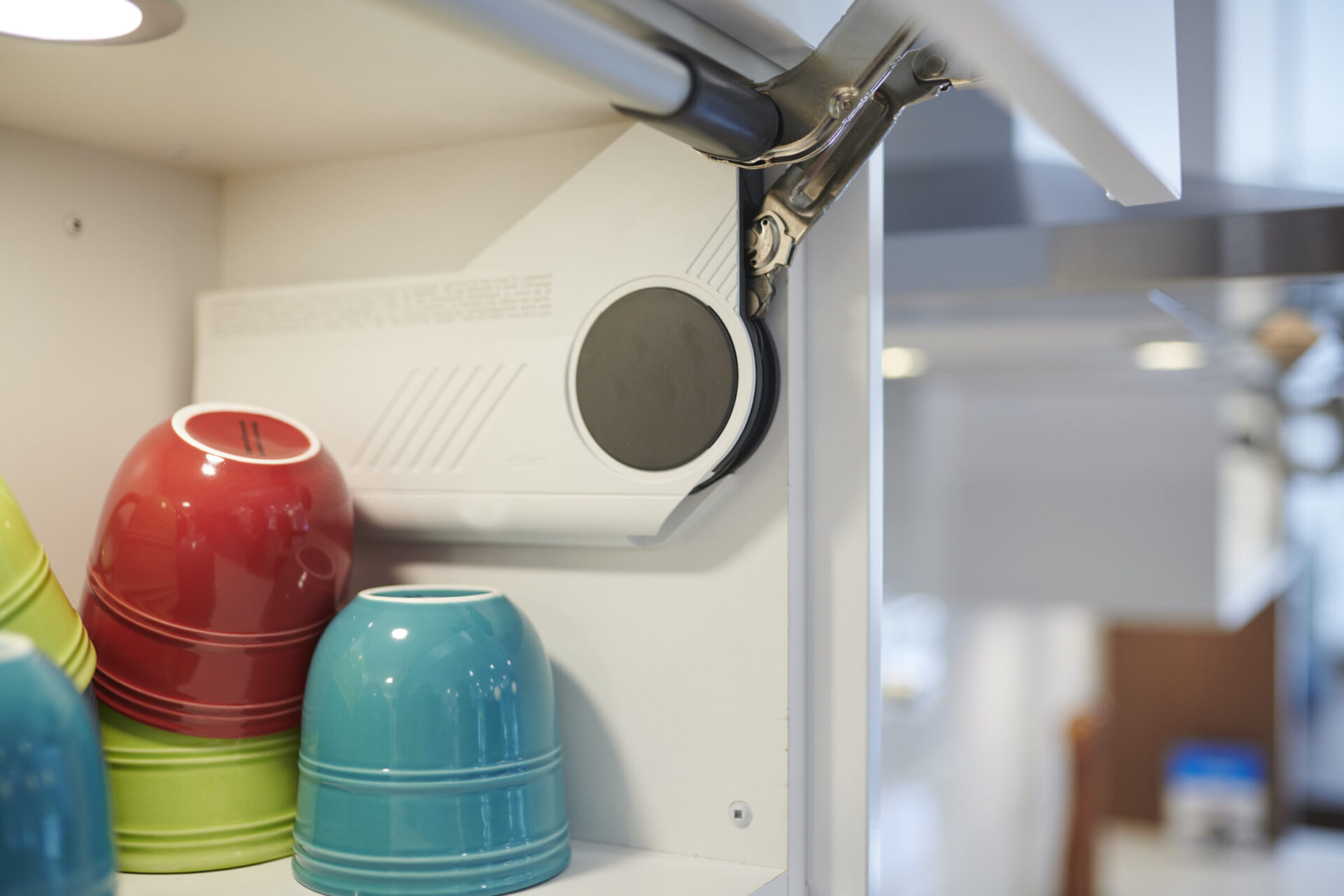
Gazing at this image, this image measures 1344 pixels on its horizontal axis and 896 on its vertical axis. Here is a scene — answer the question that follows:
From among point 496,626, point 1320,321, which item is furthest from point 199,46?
point 1320,321

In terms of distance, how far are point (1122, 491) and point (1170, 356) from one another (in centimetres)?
101

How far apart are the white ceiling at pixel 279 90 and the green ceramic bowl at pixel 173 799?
12.1 inches

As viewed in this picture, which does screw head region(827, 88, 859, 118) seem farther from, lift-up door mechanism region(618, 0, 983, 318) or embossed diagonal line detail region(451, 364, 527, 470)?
embossed diagonal line detail region(451, 364, 527, 470)

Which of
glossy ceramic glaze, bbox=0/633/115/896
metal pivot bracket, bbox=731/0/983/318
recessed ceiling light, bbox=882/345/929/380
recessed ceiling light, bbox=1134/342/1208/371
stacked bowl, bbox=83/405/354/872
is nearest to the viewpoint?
glossy ceramic glaze, bbox=0/633/115/896

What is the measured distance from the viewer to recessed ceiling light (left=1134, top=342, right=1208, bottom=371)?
1.40 m

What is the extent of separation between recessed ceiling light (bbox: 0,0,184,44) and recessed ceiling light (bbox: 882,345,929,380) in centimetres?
119

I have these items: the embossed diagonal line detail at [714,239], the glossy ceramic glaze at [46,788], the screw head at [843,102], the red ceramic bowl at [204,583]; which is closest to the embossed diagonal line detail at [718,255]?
the embossed diagonal line detail at [714,239]

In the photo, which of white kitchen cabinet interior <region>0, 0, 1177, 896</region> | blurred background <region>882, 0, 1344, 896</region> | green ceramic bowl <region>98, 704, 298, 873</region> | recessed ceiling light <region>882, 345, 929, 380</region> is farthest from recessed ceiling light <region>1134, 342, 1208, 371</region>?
green ceramic bowl <region>98, 704, 298, 873</region>

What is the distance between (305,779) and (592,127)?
37cm

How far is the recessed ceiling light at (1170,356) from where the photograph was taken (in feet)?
4.58

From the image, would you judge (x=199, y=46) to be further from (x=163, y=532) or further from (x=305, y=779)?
(x=305, y=779)

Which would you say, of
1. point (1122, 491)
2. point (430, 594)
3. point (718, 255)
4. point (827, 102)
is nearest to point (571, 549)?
point (430, 594)

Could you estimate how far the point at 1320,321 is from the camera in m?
1.26

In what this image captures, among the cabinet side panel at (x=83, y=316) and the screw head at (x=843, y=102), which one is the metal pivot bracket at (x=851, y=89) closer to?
the screw head at (x=843, y=102)
